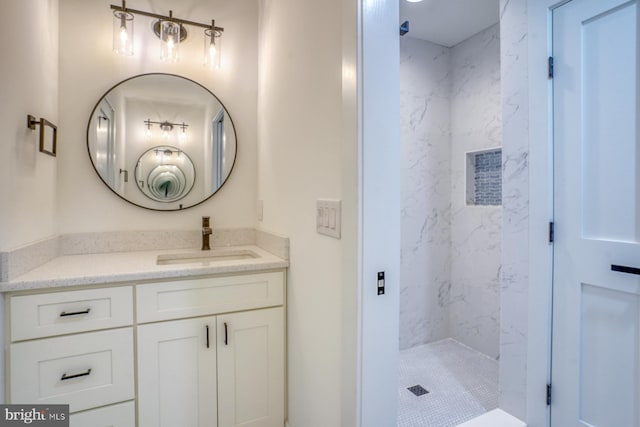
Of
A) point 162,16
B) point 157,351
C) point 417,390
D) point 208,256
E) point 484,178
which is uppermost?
point 162,16

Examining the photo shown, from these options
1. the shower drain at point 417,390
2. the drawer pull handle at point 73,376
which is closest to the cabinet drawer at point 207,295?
the drawer pull handle at point 73,376

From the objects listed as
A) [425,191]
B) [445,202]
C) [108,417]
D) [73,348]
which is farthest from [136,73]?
[445,202]

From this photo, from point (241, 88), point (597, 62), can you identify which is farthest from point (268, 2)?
point (597, 62)

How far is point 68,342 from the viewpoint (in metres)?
1.22

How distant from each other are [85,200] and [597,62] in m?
2.54

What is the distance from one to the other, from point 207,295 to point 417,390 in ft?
4.83

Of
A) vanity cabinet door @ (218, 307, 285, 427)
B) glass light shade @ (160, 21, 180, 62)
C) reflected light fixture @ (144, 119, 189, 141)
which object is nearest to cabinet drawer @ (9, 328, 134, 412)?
vanity cabinet door @ (218, 307, 285, 427)

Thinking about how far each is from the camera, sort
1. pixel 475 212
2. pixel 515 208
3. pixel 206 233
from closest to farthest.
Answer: pixel 515 208 < pixel 206 233 < pixel 475 212

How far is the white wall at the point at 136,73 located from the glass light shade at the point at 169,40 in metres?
0.05

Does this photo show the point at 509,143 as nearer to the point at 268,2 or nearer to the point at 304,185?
the point at 304,185

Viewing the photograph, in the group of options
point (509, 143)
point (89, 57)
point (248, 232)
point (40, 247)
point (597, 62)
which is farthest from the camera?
point (248, 232)

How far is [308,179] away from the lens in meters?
1.30

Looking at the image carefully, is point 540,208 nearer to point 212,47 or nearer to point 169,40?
point 212,47

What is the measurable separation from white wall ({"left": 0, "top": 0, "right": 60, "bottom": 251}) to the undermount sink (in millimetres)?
571
